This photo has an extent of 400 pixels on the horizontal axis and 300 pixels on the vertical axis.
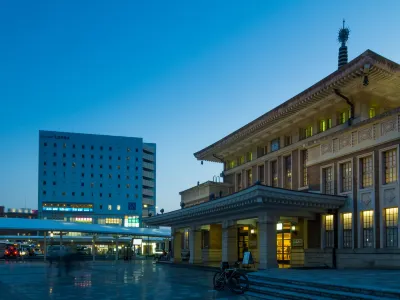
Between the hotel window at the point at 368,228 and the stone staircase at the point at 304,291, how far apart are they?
614 centimetres

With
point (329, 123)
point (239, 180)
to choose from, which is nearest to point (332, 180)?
point (329, 123)

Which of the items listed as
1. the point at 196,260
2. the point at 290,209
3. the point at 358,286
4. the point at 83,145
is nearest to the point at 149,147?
the point at 83,145

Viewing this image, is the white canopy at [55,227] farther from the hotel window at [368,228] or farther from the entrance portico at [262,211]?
the hotel window at [368,228]

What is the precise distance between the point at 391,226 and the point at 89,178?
117026 mm

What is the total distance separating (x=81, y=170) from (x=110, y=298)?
388 ft

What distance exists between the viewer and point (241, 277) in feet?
63.2

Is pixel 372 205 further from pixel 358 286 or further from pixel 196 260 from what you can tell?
pixel 196 260

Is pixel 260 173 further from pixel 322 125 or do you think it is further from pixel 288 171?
pixel 322 125

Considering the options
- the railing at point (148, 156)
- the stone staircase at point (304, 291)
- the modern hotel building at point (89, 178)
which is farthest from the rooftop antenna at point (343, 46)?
the railing at point (148, 156)

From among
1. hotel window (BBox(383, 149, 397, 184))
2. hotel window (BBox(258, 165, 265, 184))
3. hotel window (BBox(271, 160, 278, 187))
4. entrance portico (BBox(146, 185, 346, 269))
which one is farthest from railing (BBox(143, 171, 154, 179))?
hotel window (BBox(383, 149, 397, 184))

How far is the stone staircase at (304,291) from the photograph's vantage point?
42.1ft

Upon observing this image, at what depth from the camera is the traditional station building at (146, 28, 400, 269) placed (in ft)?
71.4

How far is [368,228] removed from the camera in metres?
22.6

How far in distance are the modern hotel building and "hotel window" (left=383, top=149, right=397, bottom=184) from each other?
110 meters
